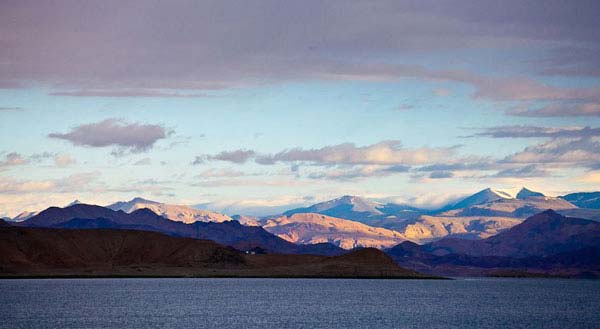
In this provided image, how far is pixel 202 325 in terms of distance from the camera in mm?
131000

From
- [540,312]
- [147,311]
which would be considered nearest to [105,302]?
[147,311]

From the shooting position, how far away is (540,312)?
17325cm

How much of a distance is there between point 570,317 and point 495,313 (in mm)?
13537

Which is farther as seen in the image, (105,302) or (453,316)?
(105,302)

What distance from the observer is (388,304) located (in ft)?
616

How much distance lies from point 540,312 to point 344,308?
37.7m

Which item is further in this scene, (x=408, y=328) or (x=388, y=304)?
(x=388, y=304)

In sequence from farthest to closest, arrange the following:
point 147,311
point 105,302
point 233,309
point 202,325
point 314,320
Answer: point 105,302
point 233,309
point 147,311
point 314,320
point 202,325

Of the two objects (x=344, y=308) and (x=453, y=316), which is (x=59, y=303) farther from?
(x=453, y=316)

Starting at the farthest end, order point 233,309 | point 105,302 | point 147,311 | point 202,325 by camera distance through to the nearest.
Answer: point 105,302, point 233,309, point 147,311, point 202,325

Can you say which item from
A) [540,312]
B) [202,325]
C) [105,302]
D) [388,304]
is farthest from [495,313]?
[105,302]

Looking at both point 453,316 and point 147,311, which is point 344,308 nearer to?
point 453,316

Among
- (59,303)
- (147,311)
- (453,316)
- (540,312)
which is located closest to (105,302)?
(59,303)

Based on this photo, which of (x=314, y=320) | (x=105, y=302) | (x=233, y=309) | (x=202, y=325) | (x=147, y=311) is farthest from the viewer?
(x=105, y=302)
